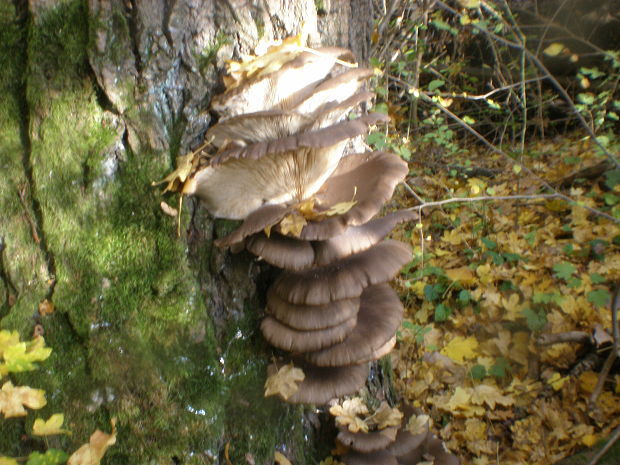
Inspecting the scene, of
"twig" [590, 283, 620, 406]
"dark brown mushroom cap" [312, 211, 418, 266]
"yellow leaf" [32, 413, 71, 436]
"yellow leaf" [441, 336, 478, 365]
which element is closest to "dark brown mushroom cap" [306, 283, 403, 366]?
"dark brown mushroom cap" [312, 211, 418, 266]

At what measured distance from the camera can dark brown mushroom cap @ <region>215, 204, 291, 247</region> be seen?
6.28ft

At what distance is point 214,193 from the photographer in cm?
214

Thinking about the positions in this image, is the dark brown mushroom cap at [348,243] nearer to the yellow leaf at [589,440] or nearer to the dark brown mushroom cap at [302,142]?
the dark brown mushroom cap at [302,142]

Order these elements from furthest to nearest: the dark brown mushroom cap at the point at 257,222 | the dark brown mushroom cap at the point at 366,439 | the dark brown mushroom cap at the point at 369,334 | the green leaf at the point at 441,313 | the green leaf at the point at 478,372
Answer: the green leaf at the point at 441,313 < the green leaf at the point at 478,372 < the dark brown mushroom cap at the point at 366,439 < the dark brown mushroom cap at the point at 369,334 < the dark brown mushroom cap at the point at 257,222

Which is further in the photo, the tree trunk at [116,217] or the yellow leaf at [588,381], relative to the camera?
the yellow leaf at [588,381]

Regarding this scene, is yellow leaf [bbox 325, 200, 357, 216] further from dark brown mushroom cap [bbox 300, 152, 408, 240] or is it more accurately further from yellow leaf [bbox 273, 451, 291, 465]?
yellow leaf [bbox 273, 451, 291, 465]

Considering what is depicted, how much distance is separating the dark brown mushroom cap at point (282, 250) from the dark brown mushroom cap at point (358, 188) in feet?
0.34

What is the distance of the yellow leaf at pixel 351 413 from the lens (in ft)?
8.30

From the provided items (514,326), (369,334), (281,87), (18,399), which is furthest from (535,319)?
(18,399)

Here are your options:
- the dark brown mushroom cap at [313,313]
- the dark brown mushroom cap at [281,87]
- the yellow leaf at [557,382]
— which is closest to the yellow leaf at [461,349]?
the yellow leaf at [557,382]

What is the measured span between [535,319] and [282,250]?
340 centimetres

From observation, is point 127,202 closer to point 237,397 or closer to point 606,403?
point 237,397

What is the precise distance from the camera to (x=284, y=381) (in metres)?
2.27

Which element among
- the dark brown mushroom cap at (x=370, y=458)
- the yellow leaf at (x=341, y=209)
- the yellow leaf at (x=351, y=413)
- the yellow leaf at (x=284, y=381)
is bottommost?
the dark brown mushroom cap at (x=370, y=458)
